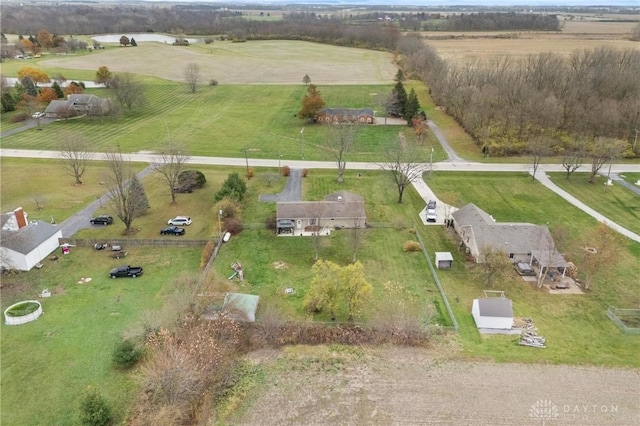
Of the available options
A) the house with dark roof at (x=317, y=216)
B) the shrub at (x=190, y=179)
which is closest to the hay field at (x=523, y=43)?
the house with dark roof at (x=317, y=216)

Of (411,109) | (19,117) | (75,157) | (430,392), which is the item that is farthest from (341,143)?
(19,117)

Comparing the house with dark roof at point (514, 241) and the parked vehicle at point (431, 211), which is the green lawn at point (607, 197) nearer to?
the house with dark roof at point (514, 241)

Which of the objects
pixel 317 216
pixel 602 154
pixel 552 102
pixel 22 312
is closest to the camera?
pixel 22 312

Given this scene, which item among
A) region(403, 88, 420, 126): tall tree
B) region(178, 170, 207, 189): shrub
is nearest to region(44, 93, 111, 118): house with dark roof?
region(178, 170, 207, 189): shrub

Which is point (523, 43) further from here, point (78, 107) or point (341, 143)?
point (78, 107)

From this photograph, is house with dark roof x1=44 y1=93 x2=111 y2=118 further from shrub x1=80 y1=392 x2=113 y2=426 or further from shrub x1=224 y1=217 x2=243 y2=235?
shrub x1=80 y1=392 x2=113 y2=426

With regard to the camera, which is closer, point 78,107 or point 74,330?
point 74,330
